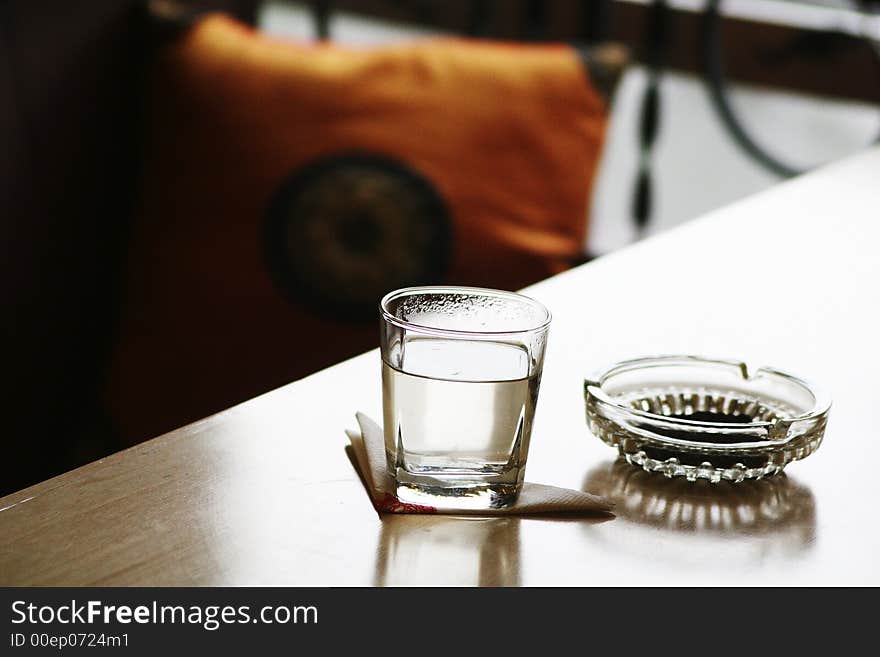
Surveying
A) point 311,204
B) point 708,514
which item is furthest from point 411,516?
point 311,204

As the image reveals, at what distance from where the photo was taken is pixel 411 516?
489 mm

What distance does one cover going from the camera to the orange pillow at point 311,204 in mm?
1285

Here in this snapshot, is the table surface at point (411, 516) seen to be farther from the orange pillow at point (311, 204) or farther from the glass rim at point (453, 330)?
the orange pillow at point (311, 204)

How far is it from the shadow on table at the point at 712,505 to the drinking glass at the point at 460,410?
57 mm

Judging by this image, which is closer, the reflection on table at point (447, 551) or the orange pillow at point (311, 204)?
the reflection on table at point (447, 551)

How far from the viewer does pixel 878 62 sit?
2562 mm

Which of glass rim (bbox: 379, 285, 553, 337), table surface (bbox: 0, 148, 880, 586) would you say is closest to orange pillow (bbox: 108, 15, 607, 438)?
table surface (bbox: 0, 148, 880, 586)

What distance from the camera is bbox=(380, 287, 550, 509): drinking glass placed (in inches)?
19.4

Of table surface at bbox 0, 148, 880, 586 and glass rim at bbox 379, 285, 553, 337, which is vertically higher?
glass rim at bbox 379, 285, 553, 337

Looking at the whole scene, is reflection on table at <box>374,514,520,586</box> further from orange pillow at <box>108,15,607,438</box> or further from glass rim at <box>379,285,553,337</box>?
orange pillow at <box>108,15,607,438</box>

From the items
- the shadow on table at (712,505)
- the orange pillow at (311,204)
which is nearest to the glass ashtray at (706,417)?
the shadow on table at (712,505)

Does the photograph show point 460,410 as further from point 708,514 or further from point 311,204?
point 311,204

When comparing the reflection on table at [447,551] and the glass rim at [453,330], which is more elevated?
the glass rim at [453,330]
